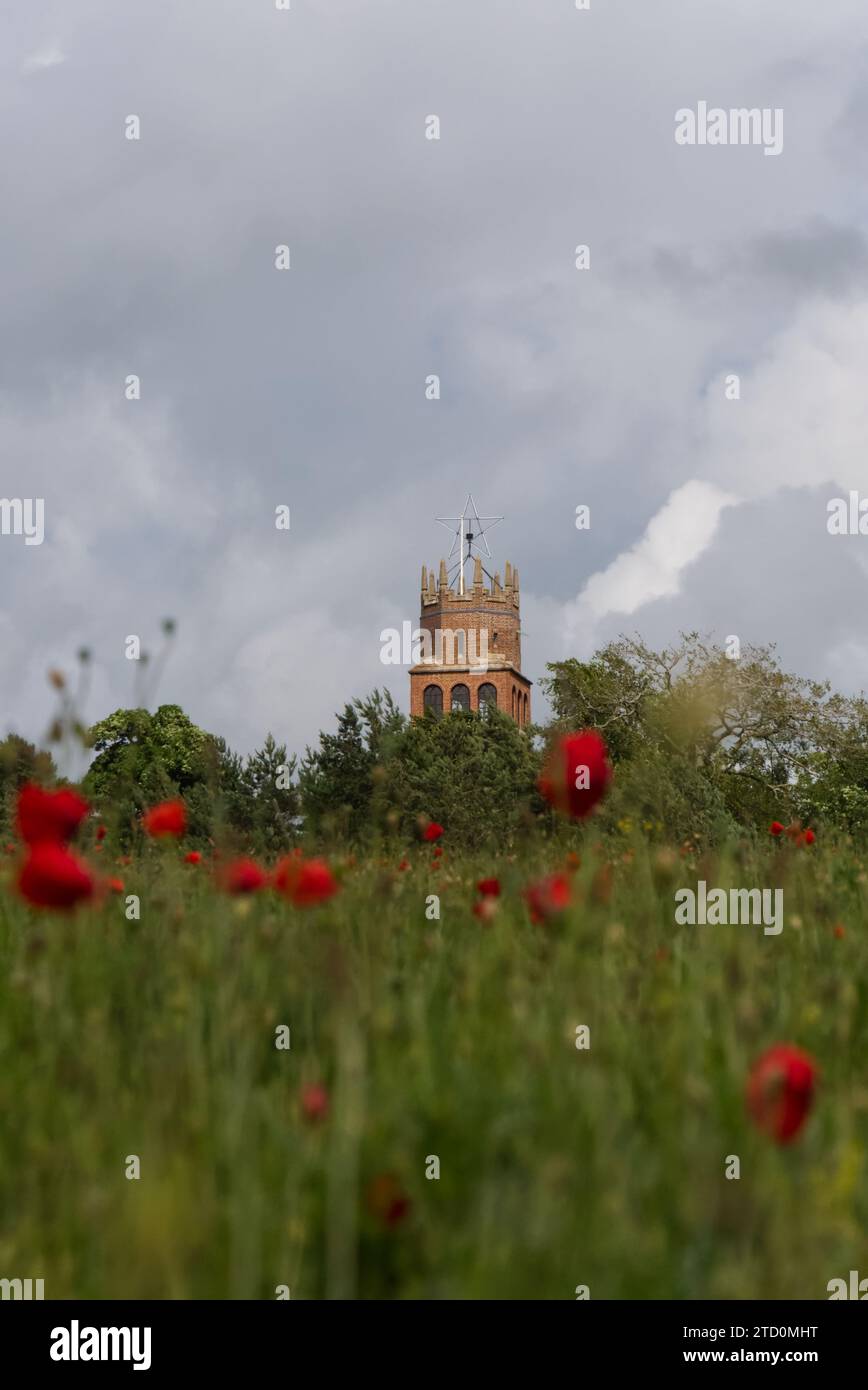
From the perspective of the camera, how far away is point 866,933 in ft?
13.6

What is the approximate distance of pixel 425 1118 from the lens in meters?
2.35

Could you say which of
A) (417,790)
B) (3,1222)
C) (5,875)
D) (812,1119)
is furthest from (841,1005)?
(417,790)

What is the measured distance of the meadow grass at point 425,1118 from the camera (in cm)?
192

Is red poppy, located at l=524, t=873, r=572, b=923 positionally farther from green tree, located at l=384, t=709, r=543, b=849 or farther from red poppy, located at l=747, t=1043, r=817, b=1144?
green tree, located at l=384, t=709, r=543, b=849

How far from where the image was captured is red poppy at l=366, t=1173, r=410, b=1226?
203 centimetres

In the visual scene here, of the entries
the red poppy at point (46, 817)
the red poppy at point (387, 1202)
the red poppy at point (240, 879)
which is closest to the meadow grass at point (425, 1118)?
the red poppy at point (387, 1202)

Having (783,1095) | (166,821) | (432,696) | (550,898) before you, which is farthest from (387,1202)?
(432,696)

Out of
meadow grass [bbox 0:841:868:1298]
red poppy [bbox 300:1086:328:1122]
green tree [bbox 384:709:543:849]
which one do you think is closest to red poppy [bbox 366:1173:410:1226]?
meadow grass [bbox 0:841:868:1298]

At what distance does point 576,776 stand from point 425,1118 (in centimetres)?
105

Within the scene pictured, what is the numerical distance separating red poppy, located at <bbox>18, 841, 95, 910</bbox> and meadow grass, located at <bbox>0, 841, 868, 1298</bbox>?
0.85 feet

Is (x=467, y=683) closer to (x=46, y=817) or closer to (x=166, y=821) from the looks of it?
(x=166, y=821)

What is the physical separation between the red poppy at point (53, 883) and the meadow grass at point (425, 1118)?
10.2 inches
